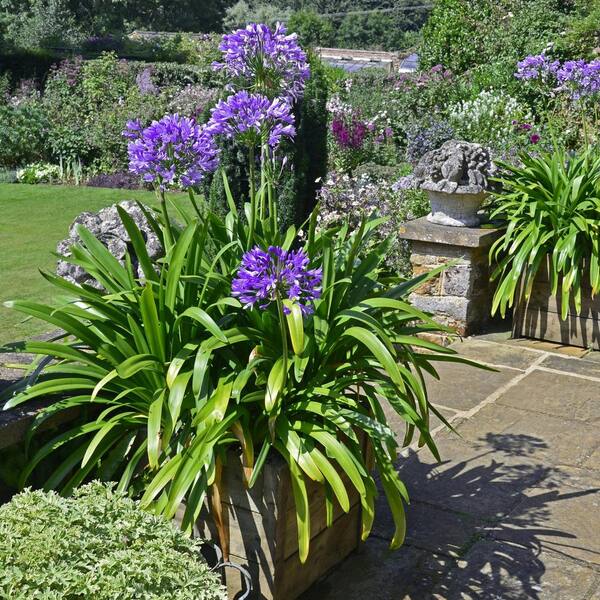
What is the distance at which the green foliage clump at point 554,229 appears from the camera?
5465 millimetres

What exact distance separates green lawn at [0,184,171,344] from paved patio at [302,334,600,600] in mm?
2863

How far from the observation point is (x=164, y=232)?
10.8 feet

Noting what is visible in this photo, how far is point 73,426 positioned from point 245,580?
0.83 m

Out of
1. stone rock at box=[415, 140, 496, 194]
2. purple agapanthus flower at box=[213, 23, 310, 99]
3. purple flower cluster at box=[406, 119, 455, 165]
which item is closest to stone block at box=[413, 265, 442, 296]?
stone rock at box=[415, 140, 496, 194]

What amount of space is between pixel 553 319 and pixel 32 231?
220 inches

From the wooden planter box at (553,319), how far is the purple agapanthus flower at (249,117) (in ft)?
10.4

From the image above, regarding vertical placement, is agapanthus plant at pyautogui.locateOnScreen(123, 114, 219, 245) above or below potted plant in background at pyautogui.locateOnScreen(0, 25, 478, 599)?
above

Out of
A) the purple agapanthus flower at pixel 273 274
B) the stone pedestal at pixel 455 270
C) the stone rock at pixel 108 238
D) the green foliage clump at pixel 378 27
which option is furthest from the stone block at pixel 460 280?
the green foliage clump at pixel 378 27

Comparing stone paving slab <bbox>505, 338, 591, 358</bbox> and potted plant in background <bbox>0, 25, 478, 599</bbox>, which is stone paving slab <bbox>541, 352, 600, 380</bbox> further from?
potted plant in background <bbox>0, 25, 478, 599</bbox>

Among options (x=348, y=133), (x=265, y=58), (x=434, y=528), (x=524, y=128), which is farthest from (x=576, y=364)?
(x=348, y=133)

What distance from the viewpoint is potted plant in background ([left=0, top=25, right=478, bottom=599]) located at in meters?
2.72

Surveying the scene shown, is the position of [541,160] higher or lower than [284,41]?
lower

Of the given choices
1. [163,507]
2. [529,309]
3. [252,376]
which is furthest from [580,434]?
[163,507]

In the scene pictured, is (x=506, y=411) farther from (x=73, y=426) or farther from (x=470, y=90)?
(x=470, y=90)
